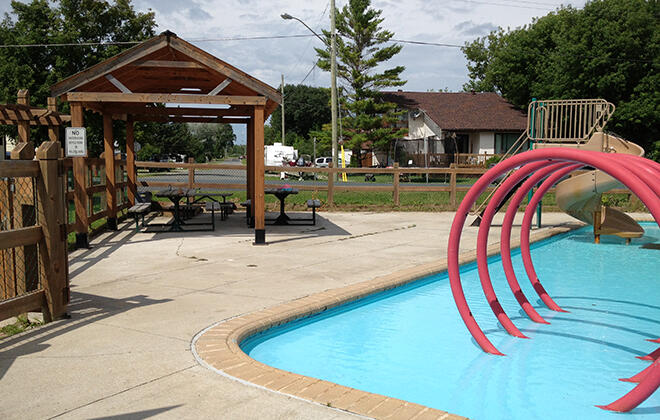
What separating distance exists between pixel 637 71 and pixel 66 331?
39.2 m

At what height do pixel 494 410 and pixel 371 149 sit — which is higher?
pixel 371 149

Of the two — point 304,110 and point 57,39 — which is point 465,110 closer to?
point 57,39

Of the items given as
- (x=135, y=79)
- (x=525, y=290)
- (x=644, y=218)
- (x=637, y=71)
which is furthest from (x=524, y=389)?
(x=637, y=71)

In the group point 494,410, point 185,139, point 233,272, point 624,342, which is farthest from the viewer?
point 185,139

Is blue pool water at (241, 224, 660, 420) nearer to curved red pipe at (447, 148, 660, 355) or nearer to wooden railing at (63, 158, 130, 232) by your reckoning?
Result: curved red pipe at (447, 148, 660, 355)

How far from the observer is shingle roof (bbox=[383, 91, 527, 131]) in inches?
1676

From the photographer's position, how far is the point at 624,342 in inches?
242

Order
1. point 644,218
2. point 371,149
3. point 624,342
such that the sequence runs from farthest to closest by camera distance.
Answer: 1. point 371,149
2. point 644,218
3. point 624,342

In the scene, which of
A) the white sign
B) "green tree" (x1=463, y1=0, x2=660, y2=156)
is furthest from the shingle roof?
the white sign

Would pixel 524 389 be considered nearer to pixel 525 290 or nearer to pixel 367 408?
pixel 367 408

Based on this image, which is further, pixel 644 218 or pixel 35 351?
A: pixel 644 218

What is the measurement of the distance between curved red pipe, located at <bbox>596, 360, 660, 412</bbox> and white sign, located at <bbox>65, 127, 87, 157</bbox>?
938 centimetres

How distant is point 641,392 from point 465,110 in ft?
141

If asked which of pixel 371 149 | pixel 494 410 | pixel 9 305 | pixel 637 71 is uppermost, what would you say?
pixel 637 71
